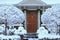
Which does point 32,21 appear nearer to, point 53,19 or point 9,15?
point 9,15

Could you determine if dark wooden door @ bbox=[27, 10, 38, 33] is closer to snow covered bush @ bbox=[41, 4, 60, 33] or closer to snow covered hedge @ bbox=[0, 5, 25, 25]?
snow covered hedge @ bbox=[0, 5, 25, 25]

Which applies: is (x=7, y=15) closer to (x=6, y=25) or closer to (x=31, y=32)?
(x=6, y=25)

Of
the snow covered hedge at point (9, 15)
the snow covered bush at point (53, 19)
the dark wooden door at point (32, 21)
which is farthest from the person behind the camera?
the dark wooden door at point (32, 21)

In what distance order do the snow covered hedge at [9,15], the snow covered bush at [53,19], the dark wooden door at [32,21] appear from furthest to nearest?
the dark wooden door at [32,21], the snow covered hedge at [9,15], the snow covered bush at [53,19]

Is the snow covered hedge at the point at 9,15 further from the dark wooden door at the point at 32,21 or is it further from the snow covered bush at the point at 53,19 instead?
the dark wooden door at the point at 32,21

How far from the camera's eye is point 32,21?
23984 millimetres

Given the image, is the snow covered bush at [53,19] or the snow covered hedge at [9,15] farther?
the snow covered hedge at [9,15]

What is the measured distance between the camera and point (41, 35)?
53.0ft

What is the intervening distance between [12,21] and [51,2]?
5000 mm

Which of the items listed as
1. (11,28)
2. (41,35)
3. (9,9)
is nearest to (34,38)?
(11,28)

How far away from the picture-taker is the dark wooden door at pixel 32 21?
23812 mm

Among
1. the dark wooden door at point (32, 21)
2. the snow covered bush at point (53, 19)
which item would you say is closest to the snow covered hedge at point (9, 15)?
the snow covered bush at point (53, 19)

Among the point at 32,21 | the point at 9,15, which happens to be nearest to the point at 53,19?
the point at 9,15

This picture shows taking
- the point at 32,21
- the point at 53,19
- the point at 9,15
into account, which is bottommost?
the point at 32,21
